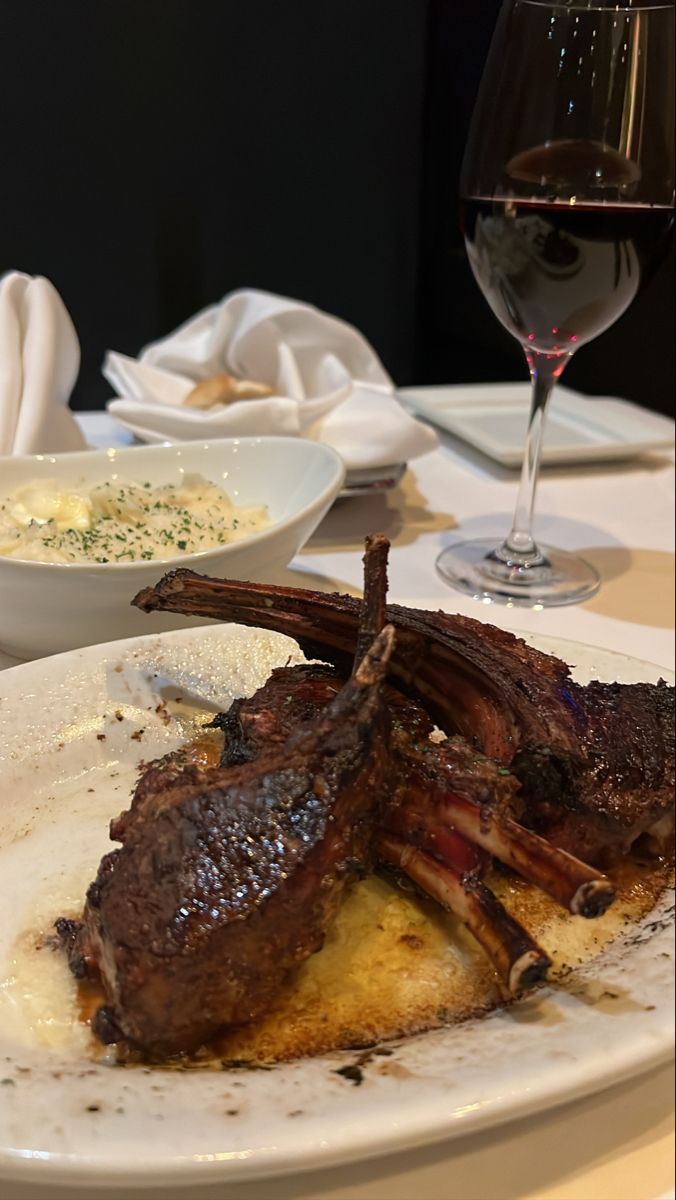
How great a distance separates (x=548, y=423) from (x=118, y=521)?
1.19m

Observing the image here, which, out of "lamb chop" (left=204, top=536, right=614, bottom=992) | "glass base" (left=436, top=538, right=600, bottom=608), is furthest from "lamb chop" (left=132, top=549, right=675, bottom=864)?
"glass base" (left=436, top=538, right=600, bottom=608)

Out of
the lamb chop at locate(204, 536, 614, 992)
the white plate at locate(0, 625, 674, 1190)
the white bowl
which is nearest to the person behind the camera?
the white plate at locate(0, 625, 674, 1190)

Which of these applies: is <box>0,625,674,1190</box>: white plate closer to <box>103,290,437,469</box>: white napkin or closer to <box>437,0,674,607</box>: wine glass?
<box>437,0,674,607</box>: wine glass

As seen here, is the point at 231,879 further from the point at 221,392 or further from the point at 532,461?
the point at 221,392

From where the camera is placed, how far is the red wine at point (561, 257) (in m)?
1.21

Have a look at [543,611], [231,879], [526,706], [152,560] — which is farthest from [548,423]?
[231,879]

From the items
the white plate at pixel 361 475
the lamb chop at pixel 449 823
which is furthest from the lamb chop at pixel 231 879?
the white plate at pixel 361 475

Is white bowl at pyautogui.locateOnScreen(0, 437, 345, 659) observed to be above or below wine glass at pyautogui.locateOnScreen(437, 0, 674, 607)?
below

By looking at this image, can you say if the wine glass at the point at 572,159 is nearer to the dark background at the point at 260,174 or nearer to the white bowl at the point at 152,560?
the dark background at the point at 260,174

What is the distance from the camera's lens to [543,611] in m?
1.35

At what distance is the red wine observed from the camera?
3.97 ft

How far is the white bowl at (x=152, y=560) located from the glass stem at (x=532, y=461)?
0.32 metres

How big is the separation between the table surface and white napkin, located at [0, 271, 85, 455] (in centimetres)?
33

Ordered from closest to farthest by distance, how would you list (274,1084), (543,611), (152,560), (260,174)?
(274,1084) < (152,560) < (543,611) < (260,174)
